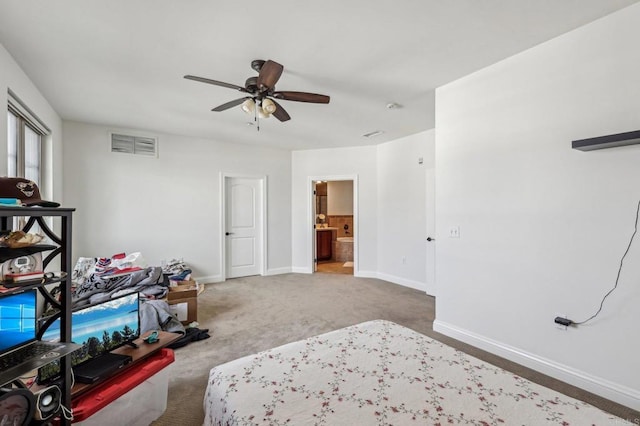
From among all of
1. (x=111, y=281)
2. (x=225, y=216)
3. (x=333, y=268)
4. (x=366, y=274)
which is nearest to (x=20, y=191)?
(x=111, y=281)

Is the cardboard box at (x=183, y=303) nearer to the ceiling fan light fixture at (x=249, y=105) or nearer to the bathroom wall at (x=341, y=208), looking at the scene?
the ceiling fan light fixture at (x=249, y=105)

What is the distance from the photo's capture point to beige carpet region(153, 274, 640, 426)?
214 cm

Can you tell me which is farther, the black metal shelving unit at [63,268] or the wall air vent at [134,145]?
the wall air vent at [134,145]

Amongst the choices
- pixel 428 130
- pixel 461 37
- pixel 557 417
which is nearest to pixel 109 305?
pixel 557 417

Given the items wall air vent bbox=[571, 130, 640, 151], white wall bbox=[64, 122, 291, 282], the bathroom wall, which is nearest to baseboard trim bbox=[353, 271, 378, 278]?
white wall bbox=[64, 122, 291, 282]

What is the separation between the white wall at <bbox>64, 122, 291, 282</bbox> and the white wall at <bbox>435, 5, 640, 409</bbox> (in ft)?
12.5

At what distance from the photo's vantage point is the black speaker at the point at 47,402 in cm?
124

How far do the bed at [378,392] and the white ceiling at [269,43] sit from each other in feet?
6.93

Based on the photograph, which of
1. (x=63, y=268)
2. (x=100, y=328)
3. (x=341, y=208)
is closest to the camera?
(x=63, y=268)

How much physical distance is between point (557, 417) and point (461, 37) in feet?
7.71

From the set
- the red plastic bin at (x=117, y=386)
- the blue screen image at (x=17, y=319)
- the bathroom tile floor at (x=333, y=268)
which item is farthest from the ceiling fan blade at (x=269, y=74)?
the bathroom tile floor at (x=333, y=268)

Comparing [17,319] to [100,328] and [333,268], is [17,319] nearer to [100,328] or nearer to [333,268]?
[100,328]

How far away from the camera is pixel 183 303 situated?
3322 millimetres

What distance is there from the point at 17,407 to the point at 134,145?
14.4ft
